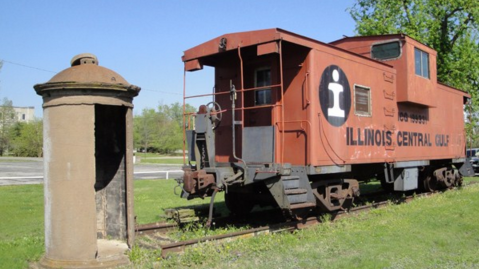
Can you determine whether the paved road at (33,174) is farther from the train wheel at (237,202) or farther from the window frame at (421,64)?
the window frame at (421,64)

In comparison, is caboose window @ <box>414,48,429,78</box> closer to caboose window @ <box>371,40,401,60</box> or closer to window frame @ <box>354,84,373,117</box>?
caboose window @ <box>371,40,401,60</box>

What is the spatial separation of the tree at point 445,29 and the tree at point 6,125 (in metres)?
58.6

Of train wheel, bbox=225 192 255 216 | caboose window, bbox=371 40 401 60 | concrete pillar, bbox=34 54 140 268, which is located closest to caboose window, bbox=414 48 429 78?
caboose window, bbox=371 40 401 60

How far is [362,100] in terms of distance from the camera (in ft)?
32.0

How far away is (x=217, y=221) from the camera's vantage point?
930 centimetres

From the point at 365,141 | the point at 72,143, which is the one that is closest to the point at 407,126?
the point at 365,141

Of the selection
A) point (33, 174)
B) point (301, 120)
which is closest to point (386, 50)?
point (301, 120)

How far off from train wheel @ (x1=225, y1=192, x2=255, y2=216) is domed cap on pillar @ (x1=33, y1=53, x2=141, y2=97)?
3946 millimetres

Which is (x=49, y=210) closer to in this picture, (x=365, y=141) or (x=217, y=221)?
(x=217, y=221)

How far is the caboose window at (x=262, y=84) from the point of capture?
884 cm

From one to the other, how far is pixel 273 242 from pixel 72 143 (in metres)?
3.51

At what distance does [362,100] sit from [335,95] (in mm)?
1241

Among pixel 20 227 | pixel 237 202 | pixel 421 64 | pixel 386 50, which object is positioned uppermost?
pixel 386 50

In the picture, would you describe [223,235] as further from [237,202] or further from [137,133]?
[137,133]
